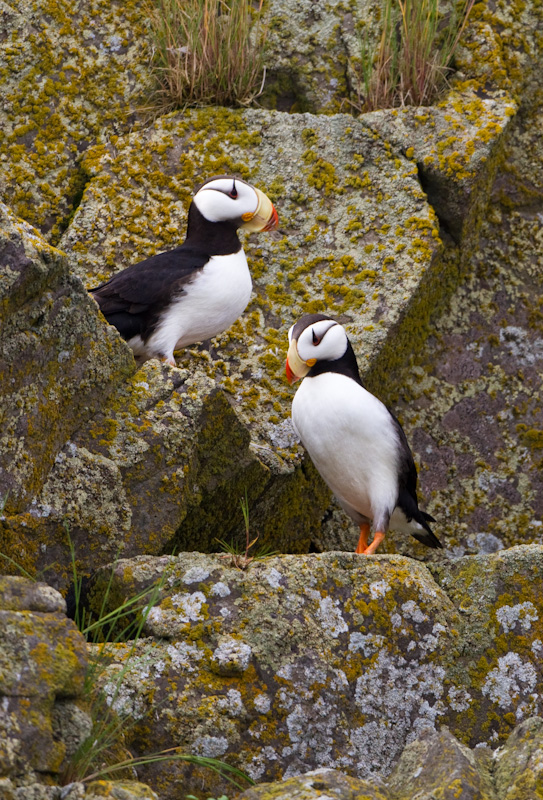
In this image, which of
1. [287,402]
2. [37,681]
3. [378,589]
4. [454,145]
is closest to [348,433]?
[287,402]

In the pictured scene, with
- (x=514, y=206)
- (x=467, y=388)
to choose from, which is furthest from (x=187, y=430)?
(x=514, y=206)

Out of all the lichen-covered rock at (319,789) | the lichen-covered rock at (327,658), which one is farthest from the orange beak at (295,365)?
the lichen-covered rock at (319,789)

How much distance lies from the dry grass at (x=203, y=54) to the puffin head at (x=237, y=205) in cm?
99

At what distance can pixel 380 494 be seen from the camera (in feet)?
15.0

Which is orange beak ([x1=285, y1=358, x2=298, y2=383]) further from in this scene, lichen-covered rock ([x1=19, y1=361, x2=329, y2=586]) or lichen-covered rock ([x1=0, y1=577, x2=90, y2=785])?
lichen-covered rock ([x1=0, y1=577, x2=90, y2=785])

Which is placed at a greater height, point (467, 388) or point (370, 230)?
point (370, 230)

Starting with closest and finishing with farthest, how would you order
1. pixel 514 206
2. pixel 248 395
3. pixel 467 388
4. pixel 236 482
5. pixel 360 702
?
pixel 360 702 < pixel 236 482 < pixel 248 395 < pixel 467 388 < pixel 514 206

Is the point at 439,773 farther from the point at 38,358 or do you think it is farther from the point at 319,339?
the point at 319,339

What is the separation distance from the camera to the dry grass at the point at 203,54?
5.77m

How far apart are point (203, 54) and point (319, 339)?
221 centimetres

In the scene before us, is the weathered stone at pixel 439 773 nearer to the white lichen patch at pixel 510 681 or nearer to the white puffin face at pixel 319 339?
the white lichen patch at pixel 510 681

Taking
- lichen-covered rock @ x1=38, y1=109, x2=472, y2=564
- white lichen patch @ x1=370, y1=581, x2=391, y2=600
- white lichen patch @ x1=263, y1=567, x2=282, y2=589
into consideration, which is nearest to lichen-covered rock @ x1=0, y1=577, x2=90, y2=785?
white lichen patch @ x1=263, y1=567, x2=282, y2=589

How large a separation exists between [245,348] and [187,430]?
1.41 m

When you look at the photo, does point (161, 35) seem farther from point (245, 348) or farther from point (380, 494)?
point (380, 494)
